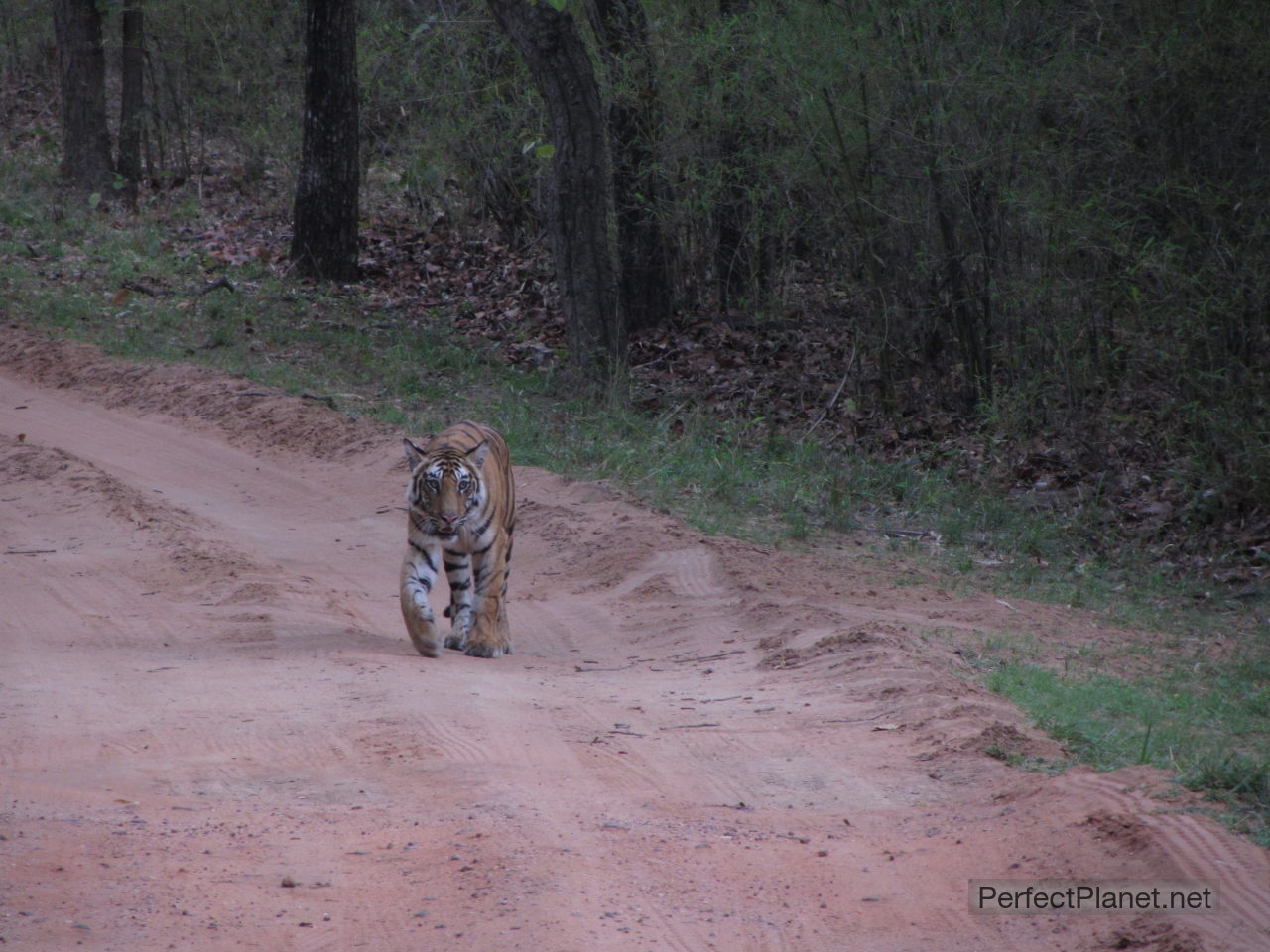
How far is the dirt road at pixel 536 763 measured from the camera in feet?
13.2

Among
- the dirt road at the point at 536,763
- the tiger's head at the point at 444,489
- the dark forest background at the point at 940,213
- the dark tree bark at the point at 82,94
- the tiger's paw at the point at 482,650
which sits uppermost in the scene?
the dark tree bark at the point at 82,94

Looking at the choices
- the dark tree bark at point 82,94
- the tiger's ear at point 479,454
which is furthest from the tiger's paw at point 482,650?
the dark tree bark at point 82,94

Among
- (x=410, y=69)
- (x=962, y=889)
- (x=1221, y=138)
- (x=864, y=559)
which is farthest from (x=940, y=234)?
(x=962, y=889)

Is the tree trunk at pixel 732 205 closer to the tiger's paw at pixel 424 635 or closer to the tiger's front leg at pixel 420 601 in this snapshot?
the tiger's front leg at pixel 420 601

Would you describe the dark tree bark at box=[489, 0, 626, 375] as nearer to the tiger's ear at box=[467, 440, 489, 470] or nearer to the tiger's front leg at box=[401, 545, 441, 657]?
the tiger's ear at box=[467, 440, 489, 470]

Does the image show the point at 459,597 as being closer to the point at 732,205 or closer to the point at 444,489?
the point at 444,489

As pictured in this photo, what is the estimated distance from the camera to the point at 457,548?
297 inches

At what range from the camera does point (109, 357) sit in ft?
45.9

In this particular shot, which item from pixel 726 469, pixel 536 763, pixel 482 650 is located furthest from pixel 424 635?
pixel 726 469

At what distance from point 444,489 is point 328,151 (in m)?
11.1

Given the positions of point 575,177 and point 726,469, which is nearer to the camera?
point 726,469

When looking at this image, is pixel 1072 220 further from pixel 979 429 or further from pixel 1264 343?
pixel 979 429

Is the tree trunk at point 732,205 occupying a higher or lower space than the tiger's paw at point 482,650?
higher

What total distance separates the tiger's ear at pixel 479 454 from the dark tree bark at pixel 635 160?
6252 millimetres
